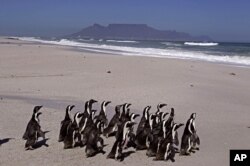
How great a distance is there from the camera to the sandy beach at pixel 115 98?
340 inches

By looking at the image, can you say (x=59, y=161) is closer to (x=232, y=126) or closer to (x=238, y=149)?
(x=238, y=149)

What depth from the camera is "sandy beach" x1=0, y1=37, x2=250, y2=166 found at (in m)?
8.64

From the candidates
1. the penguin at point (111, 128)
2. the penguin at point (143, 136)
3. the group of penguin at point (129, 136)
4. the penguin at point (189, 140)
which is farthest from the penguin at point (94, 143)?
the penguin at point (189, 140)

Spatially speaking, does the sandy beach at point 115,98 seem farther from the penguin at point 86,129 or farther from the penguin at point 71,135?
the penguin at point 86,129

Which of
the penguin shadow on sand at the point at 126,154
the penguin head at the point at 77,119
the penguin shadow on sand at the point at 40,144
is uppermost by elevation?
the penguin head at the point at 77,119

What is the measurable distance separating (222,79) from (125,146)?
1125 cm

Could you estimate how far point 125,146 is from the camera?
910 centimetres

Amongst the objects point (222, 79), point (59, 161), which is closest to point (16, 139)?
point (59, 161)

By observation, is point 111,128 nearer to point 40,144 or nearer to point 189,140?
point 40,144

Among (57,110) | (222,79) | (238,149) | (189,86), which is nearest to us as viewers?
(238,149)

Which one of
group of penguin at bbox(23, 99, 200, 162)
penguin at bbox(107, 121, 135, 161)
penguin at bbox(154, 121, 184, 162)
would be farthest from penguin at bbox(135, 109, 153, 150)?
penguin at bbox(154, 121, 184, 162)

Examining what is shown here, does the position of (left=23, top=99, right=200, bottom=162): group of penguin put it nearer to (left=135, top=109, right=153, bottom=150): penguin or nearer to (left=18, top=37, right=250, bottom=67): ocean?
(left=135, top=109, right=153, bottom=150): penguin

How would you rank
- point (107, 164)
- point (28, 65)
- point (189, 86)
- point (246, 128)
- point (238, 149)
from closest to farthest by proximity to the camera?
point (107, 164) < point (238, 149) < point (246, 128) < point (189, 86) < point (28, 65)

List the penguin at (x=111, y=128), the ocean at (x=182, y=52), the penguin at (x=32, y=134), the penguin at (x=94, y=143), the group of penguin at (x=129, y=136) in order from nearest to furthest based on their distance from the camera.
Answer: the group of penguin at (x=129, y=136)
the penguin at (x=94, y=143)
the penguin at (x=32, y=134)
the penguin at (x=111, y=128)
the ocean at (x=182, y=52)
